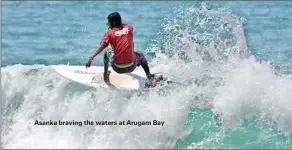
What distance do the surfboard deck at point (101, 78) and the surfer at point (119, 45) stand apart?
0.91ft

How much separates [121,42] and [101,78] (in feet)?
3.48

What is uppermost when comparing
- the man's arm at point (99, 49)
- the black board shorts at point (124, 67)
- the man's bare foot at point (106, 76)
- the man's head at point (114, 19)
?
the man's head at point (114, 19)

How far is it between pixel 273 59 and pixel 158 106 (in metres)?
5.90

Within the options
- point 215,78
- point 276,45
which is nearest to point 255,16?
point 276,45

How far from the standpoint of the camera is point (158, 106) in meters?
10.4

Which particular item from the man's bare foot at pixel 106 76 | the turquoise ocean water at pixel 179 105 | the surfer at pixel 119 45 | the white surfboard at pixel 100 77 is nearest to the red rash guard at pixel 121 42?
the surfer at pixel 119 45

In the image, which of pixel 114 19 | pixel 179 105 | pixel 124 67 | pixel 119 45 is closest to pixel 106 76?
pixel 124 67

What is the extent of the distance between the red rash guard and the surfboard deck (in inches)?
20.3

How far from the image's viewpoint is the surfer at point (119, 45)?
34.2 ft

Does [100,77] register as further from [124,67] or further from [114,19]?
[114,19]

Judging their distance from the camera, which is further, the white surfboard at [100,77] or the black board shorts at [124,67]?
the white surfboard at [100,77]

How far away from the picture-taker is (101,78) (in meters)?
11.2

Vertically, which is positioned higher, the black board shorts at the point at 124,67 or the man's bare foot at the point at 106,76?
the black board shorts at the point at 124,67

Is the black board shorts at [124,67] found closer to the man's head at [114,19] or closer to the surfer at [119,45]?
the surfer at [119,45]
